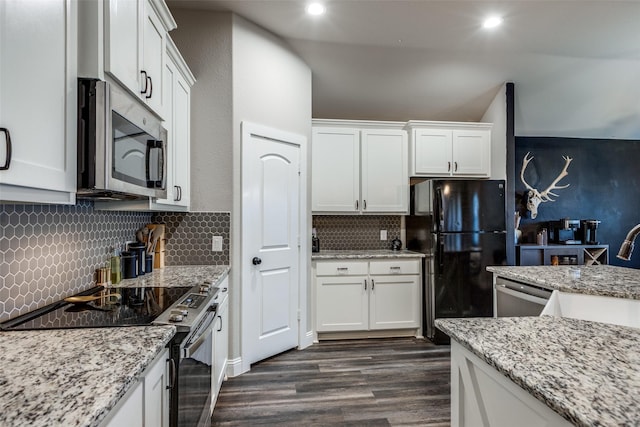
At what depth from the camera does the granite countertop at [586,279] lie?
1803mm

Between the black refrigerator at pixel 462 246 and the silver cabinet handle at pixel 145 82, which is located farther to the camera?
the black refrigerator at pixel 462 246

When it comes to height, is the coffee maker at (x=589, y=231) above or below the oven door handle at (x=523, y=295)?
above

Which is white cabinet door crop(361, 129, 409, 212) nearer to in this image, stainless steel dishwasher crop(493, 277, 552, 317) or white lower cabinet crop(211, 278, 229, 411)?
stainless steel dishwasher crop(493, 277, 552, 317)

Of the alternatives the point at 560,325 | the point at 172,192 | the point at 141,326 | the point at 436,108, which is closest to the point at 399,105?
the point at 436,108

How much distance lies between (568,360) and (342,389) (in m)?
1.90

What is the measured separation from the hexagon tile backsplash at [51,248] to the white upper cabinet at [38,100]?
0.45 metres

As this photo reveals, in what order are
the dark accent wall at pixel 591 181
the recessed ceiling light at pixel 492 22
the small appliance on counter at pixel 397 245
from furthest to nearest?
the dark accent wall at pixel 591 181 < the small appliance on counter at pixel 397 245 < the recessed ceiling light at pixel 492 22

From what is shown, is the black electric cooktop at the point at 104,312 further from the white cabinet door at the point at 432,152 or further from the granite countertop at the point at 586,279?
the white cabinet door at the point at 432,152

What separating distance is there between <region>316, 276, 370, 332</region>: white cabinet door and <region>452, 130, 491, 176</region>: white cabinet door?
1.79 meters

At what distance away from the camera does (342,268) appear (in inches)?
139

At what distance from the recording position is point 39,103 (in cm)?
95

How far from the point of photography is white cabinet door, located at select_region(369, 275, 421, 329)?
11.7ft

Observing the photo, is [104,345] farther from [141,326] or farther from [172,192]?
[172,192]

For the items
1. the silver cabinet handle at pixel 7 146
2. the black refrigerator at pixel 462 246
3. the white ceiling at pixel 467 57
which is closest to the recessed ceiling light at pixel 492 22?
the white ceiling at pixel 467 57
